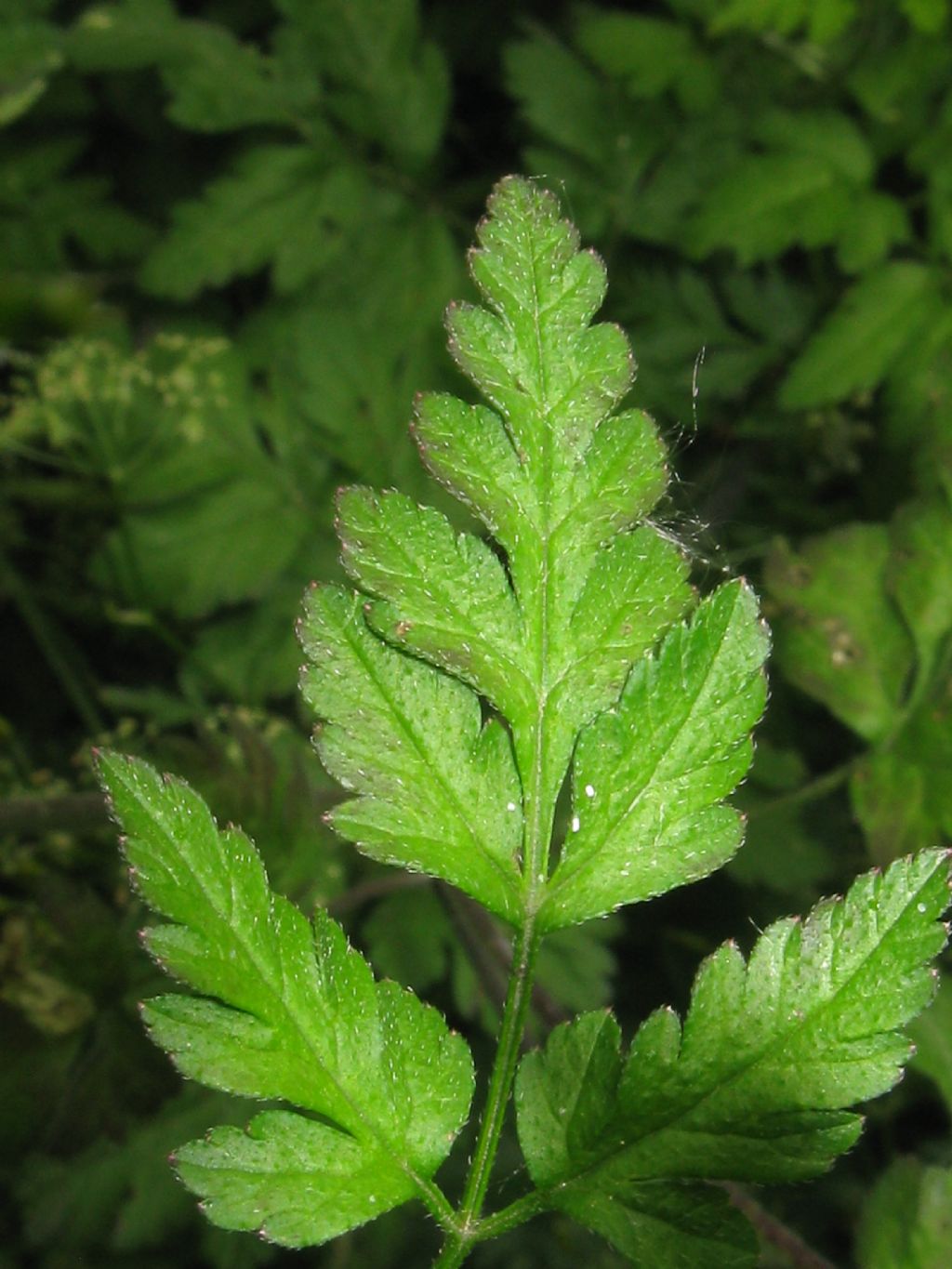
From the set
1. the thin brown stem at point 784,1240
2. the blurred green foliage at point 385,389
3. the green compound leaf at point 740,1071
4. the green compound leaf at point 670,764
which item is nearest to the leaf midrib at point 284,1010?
the green compound leaf at point 740,1071

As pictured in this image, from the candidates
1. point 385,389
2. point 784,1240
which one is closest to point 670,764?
point 784,1240

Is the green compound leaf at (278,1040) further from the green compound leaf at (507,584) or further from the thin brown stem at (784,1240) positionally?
the thin brown stem at (784,1240)

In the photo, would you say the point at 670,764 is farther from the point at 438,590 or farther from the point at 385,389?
the point at 385,389

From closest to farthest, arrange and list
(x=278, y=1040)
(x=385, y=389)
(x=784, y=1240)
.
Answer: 1. (x=278, y=1040)
2. (x=784, y=1240)
3. (x=385, y=389)

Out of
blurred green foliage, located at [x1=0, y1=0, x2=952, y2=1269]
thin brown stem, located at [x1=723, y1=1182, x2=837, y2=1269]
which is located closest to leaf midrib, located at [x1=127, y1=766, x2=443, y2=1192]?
thin brown stem, located at [x1=723, y1=1182, x2=837, y2=1269]

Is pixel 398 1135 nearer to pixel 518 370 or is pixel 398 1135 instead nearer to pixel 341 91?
pixel 518 370

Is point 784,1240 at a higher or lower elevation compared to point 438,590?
lower

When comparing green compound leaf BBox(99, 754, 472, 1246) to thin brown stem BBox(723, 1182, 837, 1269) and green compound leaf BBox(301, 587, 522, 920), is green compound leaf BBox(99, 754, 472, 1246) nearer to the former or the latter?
green compound leaf BBox(301, 587, 522, 920)
